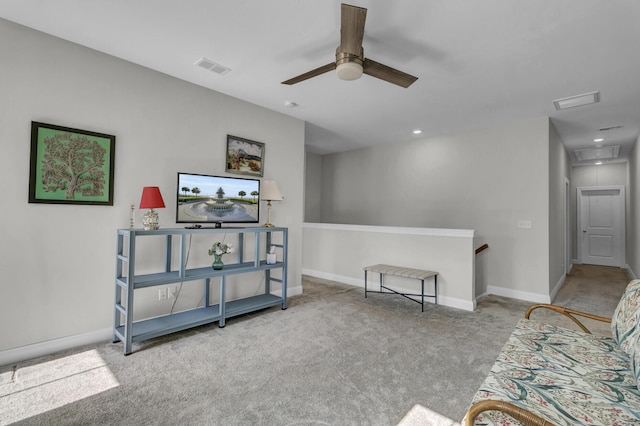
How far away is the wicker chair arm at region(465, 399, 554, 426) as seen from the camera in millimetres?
1069

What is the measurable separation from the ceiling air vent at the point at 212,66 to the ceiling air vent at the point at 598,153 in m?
6.59

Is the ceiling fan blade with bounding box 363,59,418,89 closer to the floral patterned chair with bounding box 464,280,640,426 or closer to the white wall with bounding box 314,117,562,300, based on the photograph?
the floral patterned chair with bounding box 464,280,640,426

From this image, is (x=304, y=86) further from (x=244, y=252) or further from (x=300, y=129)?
(x=244, y=252)

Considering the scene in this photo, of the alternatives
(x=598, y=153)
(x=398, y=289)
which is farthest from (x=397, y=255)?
(x=598, y=153)

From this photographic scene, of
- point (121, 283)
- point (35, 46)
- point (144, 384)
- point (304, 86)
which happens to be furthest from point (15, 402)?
point (304, 86)

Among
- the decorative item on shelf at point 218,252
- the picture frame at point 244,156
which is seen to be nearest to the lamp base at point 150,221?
the decorative item on shelf at point 218,252

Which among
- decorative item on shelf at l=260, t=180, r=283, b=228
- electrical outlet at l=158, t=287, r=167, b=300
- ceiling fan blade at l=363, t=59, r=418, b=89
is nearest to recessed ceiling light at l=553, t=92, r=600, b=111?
ceiling fan blade at l=363, t=59, r=418, b=89

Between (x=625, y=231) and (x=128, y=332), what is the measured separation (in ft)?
31.8

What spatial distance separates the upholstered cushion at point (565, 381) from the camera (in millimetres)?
1224

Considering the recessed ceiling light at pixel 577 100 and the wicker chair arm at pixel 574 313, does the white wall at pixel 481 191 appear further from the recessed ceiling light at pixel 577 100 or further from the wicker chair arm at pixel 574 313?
the wicker chair arm at pixel 574 313

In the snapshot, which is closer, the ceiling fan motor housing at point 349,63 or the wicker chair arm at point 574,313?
the wicker chair arm at point 574,313

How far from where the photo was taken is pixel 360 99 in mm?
3775

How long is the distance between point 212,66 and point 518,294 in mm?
4812

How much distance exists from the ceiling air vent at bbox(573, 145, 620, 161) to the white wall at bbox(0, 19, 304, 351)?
22.2 feet
